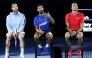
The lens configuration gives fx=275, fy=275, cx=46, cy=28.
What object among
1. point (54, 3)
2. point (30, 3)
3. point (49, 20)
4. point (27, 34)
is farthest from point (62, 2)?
point (49, 20)

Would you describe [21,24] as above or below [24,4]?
below

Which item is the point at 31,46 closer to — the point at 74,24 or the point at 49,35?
the point at 49,35

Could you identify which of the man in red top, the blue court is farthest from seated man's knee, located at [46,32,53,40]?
the blue court

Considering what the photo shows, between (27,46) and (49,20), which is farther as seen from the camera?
(27,46)

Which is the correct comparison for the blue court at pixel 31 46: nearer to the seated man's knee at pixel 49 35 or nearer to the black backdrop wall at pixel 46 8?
the black backdrop wall at pixel 46 8

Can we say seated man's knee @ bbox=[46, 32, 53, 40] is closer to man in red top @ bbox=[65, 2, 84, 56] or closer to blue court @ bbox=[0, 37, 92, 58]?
man in red top @ bbox=[65, 2, 84, 56]

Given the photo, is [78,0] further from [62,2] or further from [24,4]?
[24,4]

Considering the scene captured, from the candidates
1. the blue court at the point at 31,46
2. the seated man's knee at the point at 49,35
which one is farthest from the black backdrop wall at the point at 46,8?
the seated man's knee at the point at 49,35

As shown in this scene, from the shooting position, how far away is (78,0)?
31.6 feet

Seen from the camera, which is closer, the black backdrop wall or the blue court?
the blue court

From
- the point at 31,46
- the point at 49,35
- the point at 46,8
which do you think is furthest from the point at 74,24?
the point at 46,8

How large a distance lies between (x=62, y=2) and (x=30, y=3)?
113 cm

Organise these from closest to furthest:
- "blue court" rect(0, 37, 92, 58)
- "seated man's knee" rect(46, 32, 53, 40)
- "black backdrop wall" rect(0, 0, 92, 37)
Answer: "seated man's knee" rect(46, 32, 53, 40) < "blue court" rect(0, 37, 92, 58) < "black backdrop wall" rect(0, 0, 92, 37)

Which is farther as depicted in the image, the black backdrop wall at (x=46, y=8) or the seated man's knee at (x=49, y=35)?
the black backdrop wall at (x=46, y=8)
